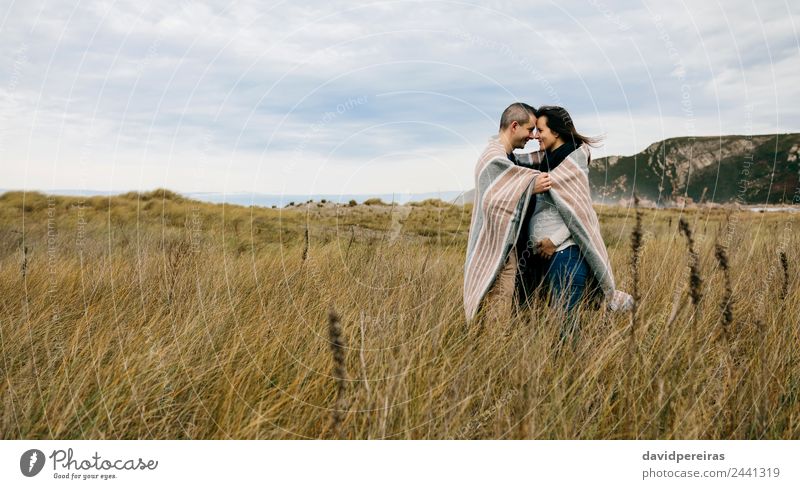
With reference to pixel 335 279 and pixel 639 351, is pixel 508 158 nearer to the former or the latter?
pixel 639 351

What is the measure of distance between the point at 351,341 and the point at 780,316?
3131 millimetres

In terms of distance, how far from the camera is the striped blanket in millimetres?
3514

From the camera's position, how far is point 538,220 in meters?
3.70

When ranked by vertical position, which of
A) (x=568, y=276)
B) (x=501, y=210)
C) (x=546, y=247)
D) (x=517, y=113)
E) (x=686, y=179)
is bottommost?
(x=568, y=276)

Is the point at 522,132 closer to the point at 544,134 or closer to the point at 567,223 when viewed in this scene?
the point at 544,134

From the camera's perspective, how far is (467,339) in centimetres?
340

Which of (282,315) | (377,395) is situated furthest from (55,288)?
(377,395)

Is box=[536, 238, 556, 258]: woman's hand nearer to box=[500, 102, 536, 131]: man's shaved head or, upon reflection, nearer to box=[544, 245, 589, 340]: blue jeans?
box=[544, 245, 589, 340]: blue jeans
